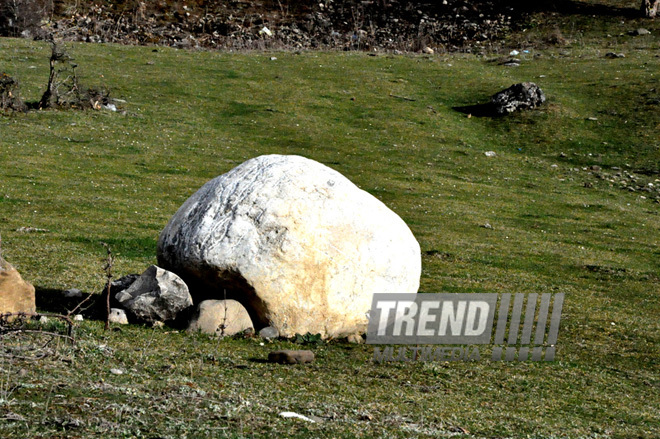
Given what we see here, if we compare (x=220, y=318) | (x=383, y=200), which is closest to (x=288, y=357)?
(x=220, y=318)

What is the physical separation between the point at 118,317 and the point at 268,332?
2.43 metres

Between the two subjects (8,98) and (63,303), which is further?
(8,98)

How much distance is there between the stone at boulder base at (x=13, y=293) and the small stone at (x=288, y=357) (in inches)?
139

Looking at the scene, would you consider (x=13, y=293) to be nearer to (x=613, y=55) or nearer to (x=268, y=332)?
(x=268, y=332)

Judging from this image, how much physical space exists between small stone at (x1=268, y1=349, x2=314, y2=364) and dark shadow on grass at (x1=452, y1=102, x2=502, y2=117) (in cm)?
3423

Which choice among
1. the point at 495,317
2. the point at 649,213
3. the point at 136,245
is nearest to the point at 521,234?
the point at 649,213

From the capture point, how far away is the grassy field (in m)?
8.42

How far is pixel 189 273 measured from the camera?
503 inches

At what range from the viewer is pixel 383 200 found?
Answer: 28.9 meters

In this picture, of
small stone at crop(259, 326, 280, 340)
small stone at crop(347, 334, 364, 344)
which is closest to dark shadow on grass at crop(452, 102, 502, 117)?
small stone at crop(347, 334, 364, 344)

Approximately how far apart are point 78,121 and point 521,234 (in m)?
21.5

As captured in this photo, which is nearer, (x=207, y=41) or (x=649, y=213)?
(x=649, y=213)

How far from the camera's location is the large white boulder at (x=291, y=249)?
12273mm

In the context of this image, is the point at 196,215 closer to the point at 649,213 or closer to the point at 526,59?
the point at 649,213
